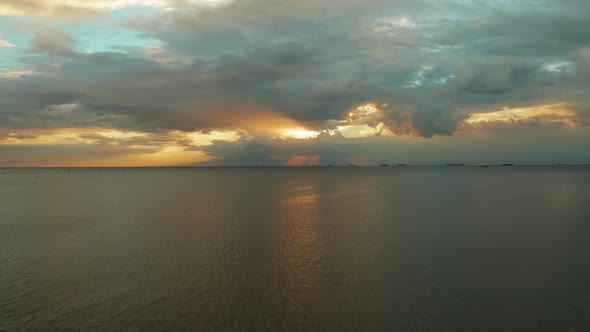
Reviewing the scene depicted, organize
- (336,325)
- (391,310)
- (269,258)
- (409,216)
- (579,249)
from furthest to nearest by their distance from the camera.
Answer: (409,216) → (579,249) → (269,258) → (391,310) → (336,325)

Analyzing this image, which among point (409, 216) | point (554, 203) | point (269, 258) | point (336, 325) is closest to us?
point (336, 325)

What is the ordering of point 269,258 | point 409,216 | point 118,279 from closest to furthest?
point 118,279
point 269,258
point 409,216

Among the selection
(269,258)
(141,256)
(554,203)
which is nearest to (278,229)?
(269,258)

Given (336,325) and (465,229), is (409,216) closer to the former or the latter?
(465,229)

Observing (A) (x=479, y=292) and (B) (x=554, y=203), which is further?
(B) (x=554, y=203)

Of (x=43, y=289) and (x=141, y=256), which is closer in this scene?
(x=43, y=289)

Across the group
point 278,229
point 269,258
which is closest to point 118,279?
point 269,258

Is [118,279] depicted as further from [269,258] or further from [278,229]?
[278,229]

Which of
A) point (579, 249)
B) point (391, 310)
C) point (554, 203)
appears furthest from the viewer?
point (554, 203)
